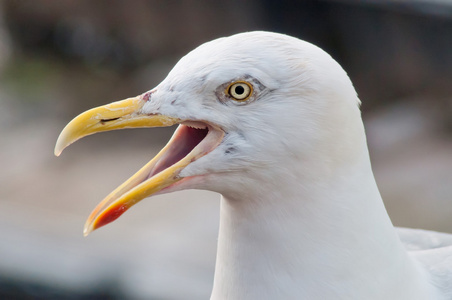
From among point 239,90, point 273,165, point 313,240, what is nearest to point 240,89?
point 239,90

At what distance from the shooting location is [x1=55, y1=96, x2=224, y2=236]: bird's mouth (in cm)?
163

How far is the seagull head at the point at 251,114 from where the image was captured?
162cm

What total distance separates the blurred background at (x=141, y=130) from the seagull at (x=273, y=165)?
269cm

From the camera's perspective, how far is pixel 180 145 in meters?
1.74

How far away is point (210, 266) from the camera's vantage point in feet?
15.3

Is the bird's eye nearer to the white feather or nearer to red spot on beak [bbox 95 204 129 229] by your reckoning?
the white feather

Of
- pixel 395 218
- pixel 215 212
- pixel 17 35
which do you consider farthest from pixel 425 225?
pixel 17 35

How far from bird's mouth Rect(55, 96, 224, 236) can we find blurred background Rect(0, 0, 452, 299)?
2.74 m

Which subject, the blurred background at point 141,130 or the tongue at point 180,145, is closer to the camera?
the tongue at point 180,145

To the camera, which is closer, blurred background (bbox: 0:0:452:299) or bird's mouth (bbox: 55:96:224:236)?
bird's mouth (bbox: 55:96:224:236)

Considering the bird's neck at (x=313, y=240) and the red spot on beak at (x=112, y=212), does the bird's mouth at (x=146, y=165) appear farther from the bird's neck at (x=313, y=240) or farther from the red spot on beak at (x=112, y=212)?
the bird's neck at (x=313, y=240)

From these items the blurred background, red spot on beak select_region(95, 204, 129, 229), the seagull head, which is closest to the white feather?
the seagull head

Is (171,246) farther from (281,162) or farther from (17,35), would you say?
(17,35)

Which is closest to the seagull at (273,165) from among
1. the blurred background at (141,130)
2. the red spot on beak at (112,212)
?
the red spot on beak at (112,212)
